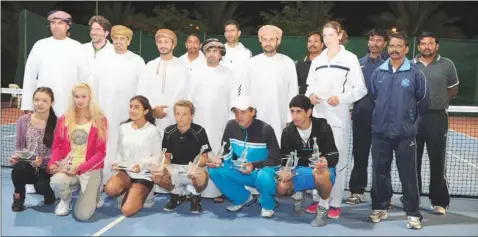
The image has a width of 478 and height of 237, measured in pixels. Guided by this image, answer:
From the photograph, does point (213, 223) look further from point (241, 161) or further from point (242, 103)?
point (242, 103)

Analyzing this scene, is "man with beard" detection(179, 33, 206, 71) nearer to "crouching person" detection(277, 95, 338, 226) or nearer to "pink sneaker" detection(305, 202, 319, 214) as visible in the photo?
"crouching person" detection(277, 95, 338, 226)

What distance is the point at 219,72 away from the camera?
20.7 ft

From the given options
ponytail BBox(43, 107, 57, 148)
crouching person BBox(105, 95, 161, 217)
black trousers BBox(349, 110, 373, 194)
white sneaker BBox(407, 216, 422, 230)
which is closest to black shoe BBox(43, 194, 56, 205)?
ponytail BBox(43, 107, 57, 148)

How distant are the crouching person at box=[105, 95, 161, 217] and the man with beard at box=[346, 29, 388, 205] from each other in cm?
235

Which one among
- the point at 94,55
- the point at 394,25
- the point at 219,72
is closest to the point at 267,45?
the point at 219,72

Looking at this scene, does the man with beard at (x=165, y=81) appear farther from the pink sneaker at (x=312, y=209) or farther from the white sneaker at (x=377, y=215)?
the white sneaker at (x=377, y=215)

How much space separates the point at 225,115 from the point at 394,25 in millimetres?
25174

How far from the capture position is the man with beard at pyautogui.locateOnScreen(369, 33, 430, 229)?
5281 mm

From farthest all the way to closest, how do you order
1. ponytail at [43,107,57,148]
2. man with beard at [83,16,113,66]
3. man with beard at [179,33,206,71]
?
man with beard at [179,33,206,71], man with beard at [83,16,113,66], ponytail at [43,107,57,148]

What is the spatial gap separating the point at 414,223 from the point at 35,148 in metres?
4.11

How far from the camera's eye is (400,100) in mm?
5273

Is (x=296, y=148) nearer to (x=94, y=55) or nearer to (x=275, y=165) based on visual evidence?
(x=275, y=165)

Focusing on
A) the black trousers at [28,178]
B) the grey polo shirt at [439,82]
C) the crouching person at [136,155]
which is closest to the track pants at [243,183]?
the crouching person at [136,155]

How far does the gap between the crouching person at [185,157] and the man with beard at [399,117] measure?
1.85 meters
